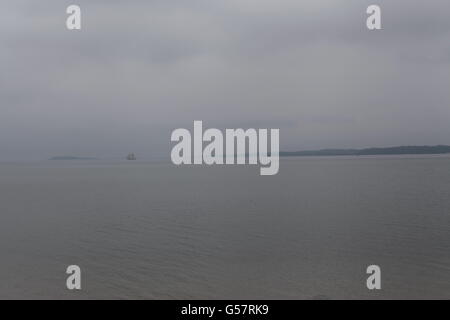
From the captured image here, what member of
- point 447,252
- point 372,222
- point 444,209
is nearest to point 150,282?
point 447,252

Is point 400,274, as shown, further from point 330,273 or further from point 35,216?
point 35,216

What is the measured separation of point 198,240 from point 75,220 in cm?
1653

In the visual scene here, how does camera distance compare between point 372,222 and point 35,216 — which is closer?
point 372,222

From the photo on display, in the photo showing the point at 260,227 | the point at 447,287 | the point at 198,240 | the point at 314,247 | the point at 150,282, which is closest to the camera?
the point at 447,287

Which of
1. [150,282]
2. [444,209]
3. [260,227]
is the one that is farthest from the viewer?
[444,209]
